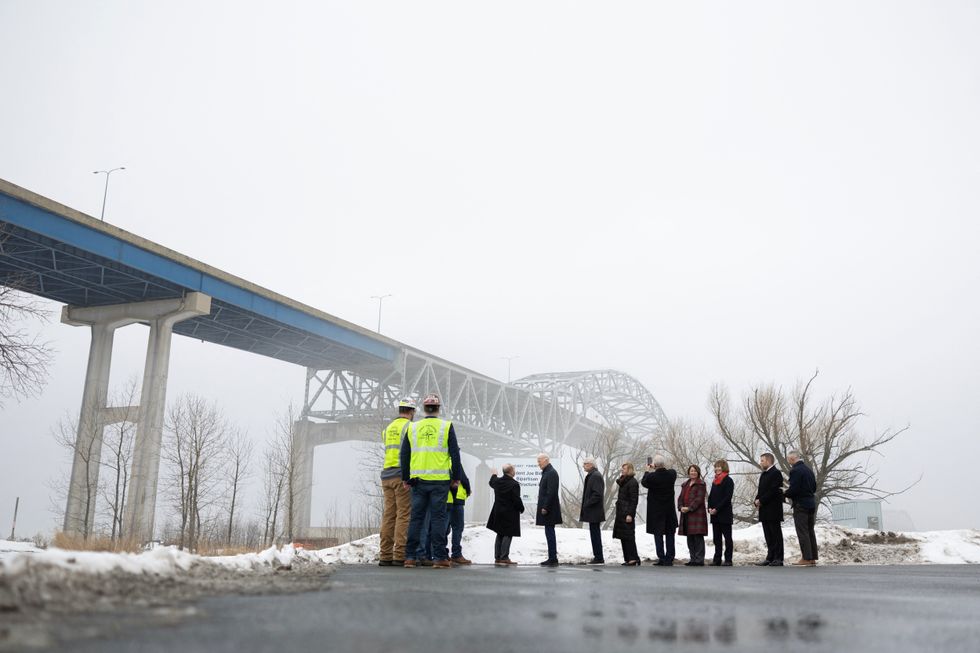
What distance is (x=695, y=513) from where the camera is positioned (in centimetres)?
1473

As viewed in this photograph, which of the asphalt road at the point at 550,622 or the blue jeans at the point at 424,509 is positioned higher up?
the blue jeans at the point at 424,509

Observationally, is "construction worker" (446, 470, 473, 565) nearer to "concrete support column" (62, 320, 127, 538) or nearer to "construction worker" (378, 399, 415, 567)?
"construction worker" (378, 399, 415, 567)

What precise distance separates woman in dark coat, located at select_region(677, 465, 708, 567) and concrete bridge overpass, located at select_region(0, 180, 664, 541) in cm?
1899

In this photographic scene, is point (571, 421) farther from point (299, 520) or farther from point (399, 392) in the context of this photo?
point (299, 520)

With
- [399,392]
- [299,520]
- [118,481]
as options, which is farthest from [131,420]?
[399,392]

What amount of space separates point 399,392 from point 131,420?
19485 mm

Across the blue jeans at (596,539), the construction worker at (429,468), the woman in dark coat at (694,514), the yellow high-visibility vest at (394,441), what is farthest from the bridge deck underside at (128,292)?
the woman in dark coat at (694,514)

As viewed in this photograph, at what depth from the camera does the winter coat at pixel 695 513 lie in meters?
14.6

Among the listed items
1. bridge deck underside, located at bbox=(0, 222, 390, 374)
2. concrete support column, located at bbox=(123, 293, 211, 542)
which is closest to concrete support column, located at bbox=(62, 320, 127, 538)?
concrete support column, located at bbox=(123, 293, 211, 542)

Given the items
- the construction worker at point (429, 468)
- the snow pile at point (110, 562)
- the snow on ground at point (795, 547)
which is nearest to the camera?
the snow pile at point (110, 562)

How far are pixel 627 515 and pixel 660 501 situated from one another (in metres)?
0.85

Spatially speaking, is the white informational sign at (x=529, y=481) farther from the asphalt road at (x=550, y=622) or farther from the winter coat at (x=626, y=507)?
the asphalt road at (x=550, y=622)

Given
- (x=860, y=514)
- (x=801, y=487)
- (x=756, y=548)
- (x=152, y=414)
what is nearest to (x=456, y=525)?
(x=801, y=487)

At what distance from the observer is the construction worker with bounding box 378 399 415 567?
10891mm
